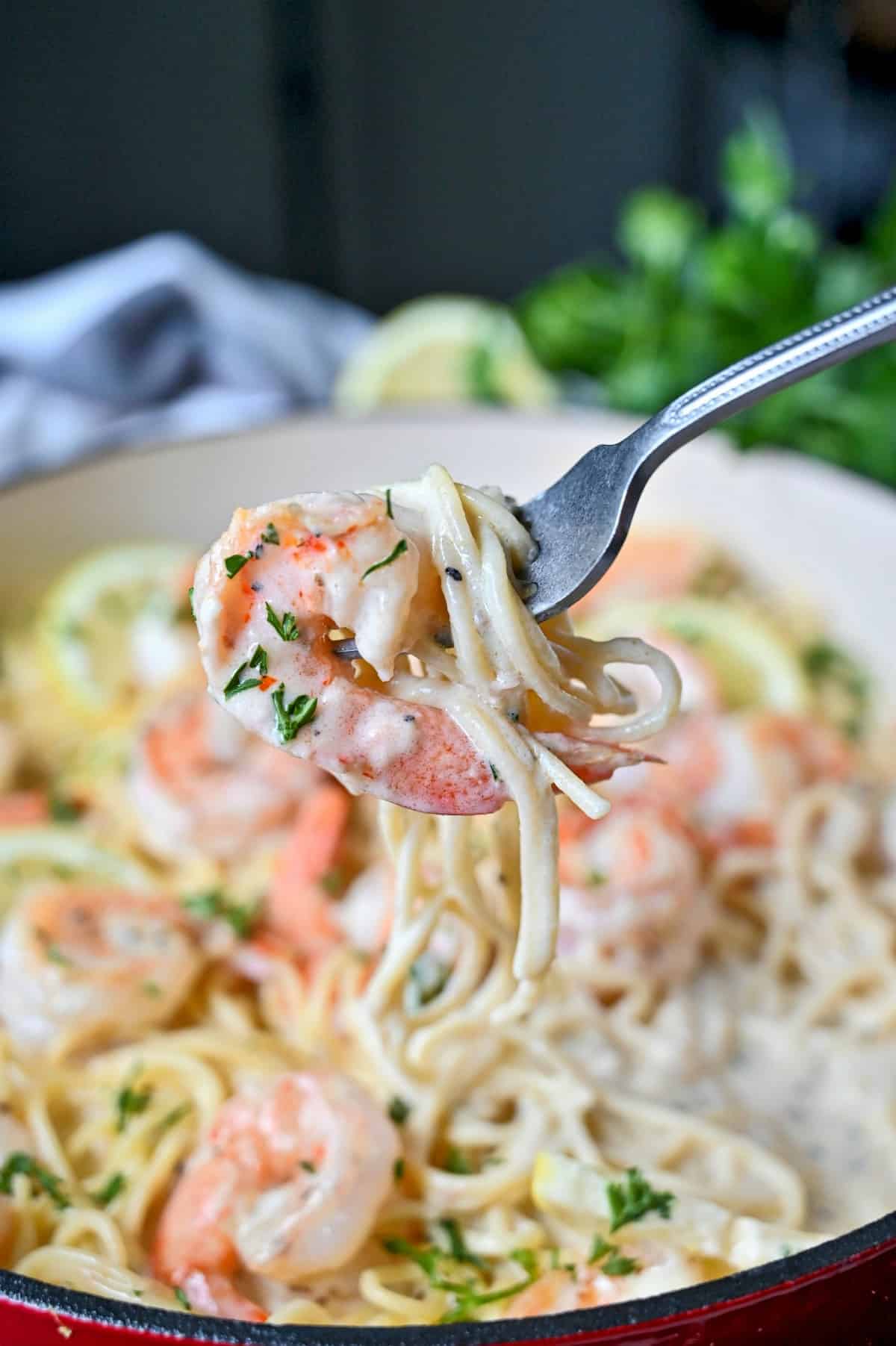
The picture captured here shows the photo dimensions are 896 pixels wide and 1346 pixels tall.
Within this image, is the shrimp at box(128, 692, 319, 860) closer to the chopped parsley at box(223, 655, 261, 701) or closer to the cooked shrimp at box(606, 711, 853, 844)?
the cooked shrimp at box(606, 711, 853, 844)

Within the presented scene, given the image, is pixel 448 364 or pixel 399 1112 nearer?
pixel 399 1112

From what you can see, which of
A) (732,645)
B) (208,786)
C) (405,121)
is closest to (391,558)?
(208,786)

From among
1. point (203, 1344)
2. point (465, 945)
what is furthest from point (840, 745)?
point (203, 1344)

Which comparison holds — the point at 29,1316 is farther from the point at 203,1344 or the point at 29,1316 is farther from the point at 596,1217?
the point at 596,1217

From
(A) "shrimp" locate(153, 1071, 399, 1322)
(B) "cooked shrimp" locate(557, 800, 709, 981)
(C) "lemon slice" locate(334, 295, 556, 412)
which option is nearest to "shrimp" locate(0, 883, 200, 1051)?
(A) "shrimp" locate(153, 1071, 399, 1322)

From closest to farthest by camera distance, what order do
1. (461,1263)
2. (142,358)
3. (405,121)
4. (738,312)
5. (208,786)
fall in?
(461,1263), (208,786), (738,312), (142,358), (405,121)

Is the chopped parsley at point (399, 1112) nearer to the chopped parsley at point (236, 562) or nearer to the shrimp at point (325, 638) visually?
the shrimp at point (325, 638)

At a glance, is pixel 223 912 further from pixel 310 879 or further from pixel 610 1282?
pixel 610 1282
